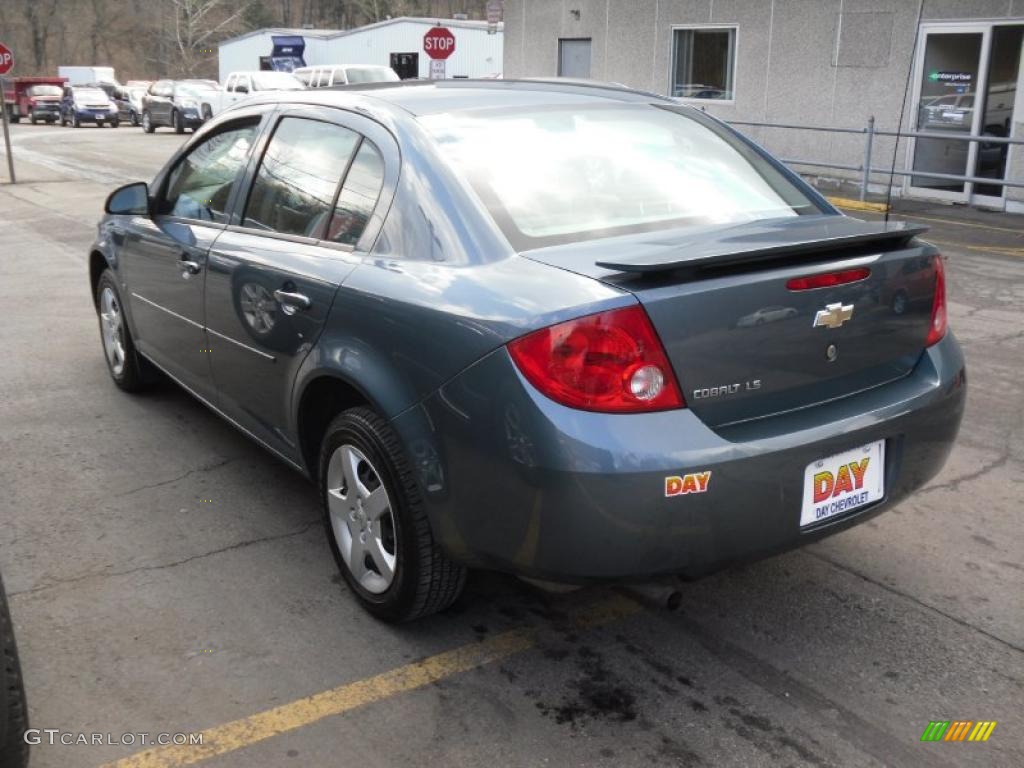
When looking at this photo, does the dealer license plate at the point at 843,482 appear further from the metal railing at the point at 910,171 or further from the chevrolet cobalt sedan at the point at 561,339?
the metal railing at the point at 910,171

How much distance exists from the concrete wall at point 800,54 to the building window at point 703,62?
0.17 meters

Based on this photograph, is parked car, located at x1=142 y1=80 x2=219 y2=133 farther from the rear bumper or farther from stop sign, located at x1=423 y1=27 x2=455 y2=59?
the rear bumper

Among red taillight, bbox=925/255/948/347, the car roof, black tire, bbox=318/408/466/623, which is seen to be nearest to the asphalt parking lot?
black tire, bbox=318/408/466/623

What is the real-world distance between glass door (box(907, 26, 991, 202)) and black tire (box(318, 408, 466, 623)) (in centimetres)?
1281

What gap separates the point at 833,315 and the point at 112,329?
174 inches

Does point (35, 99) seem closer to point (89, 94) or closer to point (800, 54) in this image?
point (89, 94)

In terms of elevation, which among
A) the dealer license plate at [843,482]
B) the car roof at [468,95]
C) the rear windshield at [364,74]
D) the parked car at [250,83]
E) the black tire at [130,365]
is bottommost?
the black tire at [130,365]

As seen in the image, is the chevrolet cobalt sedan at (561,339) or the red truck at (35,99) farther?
the red truck at (35,99)

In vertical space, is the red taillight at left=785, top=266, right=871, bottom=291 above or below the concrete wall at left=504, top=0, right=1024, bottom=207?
below

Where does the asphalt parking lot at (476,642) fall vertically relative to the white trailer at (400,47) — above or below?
below

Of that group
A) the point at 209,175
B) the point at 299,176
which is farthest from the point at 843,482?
the point at 209,175

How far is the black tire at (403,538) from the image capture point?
10.6ft

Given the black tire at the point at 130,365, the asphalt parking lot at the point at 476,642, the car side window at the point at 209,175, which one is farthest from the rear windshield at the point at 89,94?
the asphalt parking lot at the point at 476,642

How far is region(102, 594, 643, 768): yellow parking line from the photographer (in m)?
2.91
